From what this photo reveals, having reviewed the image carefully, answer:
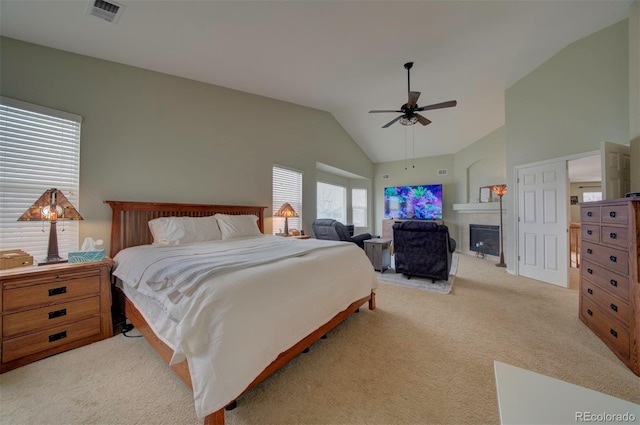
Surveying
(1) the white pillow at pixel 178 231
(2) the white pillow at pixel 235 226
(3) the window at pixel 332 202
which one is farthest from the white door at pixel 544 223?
(1) the white pillow at pixel 178 231

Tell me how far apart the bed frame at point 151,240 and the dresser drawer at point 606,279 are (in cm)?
211

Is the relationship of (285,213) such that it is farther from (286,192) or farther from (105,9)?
(105,9)

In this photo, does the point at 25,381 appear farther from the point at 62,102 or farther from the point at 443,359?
the point at 443,359

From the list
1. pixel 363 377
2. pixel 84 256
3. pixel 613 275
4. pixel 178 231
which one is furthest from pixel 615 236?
pixel 84 256

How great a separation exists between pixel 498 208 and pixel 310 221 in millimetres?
4757

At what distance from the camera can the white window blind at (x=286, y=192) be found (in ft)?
15.5

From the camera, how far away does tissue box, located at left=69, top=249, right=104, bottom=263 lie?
7.04ft

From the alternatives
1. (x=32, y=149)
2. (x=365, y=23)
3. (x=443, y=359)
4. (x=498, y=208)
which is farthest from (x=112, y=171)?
(x=498, y=208)

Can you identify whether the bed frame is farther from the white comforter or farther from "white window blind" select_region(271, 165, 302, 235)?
"white window blind" select_region(271, 165, 302, 235)

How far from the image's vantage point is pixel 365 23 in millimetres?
2693

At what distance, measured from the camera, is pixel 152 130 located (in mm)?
3039

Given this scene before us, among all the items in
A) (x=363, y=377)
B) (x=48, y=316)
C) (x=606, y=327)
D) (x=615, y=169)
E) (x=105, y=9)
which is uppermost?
(x=105, y=9)

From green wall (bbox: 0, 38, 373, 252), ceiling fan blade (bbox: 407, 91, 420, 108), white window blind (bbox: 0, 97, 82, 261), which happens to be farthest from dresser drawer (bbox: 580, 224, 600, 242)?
white window blind (bbox: 0, 97, 82, 261)

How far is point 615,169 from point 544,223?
4.60 ft
